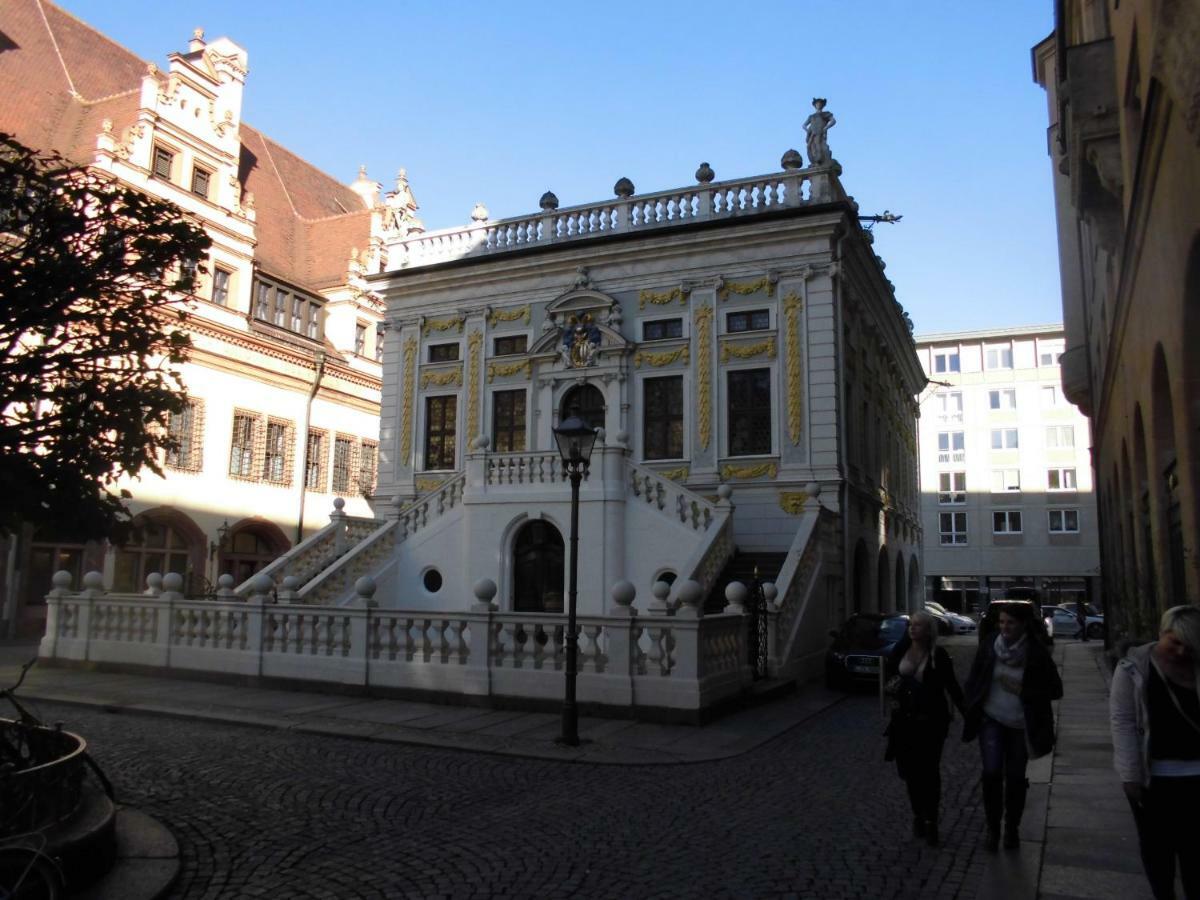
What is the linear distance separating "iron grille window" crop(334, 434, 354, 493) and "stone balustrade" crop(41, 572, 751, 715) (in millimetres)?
20023

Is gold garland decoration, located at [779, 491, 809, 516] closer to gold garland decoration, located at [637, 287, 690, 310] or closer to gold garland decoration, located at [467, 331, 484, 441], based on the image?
gold garland decoration, located at [637, 287, 690, 310]

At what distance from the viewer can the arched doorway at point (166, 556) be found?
97.2 ft

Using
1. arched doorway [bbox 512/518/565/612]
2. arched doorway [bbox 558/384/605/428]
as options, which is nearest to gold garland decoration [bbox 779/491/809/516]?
arched doorway [bbox 558/384/605/428]

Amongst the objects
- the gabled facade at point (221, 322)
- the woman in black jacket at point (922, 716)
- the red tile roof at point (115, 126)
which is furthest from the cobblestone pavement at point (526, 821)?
the red tile roof at point (115, 126)

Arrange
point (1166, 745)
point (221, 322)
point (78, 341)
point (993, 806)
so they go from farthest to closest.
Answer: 1. point (221, 322)
2. point (78, 341)
3. point (993, 806)
4. point (1166, 745)

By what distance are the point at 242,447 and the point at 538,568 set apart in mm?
16848

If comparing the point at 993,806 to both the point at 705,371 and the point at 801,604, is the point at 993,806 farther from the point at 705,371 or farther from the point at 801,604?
the point at 705,371

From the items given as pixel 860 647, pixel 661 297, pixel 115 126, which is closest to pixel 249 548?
pixel 115 126

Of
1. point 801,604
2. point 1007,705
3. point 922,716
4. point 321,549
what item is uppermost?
point 321,549

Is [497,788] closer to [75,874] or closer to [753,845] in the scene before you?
[753,845]

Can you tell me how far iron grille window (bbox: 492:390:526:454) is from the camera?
2516 centimetres

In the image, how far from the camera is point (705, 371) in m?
23.3

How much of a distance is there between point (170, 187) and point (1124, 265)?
2908cm

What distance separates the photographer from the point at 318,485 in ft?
A: 120
